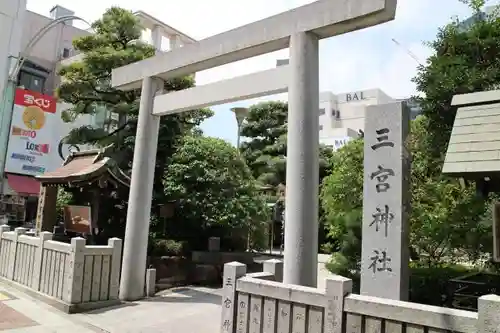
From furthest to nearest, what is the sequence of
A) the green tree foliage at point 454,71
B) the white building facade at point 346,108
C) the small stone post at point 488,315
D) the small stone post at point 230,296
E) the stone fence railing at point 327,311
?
the white building facade at point 346,108 < the green tree foliage at point 454,71 < the small stone post at point 230,296 < the stone fence railing at point 327,311 < the small stone post at point 488,315

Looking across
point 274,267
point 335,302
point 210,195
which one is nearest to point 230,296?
point 274,267

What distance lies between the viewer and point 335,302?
4348 millimetres

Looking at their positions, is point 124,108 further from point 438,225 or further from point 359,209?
point 438,225

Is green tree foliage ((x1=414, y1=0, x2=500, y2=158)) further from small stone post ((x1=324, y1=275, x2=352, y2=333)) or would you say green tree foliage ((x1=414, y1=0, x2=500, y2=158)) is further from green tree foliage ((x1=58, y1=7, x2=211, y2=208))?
green tree foliage ((x1=58, y1=7, x2=211, y2=208))

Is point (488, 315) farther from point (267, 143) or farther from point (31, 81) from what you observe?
point (31, 81)

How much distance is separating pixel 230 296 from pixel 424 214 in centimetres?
511

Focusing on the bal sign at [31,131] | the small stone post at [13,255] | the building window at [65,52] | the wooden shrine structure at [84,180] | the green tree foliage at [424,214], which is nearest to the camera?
the green tree foliage at [424,214]

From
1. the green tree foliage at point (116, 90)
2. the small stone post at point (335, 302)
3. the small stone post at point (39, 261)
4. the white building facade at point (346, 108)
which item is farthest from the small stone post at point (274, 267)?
the white building facade at point (346, 108)

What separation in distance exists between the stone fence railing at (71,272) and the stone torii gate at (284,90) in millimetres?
711

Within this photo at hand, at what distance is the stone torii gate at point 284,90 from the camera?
6.45m

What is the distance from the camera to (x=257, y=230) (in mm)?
15180

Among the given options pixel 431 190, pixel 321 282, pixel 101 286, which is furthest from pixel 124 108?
pixel 431 190

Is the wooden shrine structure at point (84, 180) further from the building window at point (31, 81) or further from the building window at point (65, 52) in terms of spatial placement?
the building window at point (65, 52)

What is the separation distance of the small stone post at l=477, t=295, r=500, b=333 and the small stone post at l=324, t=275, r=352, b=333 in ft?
4.18
